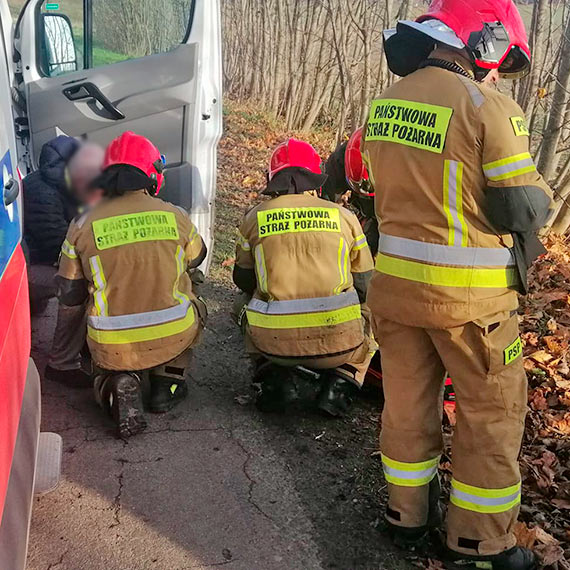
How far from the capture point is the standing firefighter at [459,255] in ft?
8.01

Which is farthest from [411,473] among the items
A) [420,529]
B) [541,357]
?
[541,357]

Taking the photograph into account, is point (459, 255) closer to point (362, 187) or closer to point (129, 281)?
point (129, 281)

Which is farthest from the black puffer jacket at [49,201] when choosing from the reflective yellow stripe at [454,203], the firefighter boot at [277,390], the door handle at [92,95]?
the reflective yellow stripe at [454,203]

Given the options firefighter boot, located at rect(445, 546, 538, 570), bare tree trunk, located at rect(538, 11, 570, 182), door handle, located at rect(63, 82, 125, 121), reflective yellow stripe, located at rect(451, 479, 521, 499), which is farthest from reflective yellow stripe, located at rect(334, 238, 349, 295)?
bare tree trunk, located at rect(538, 11, 570, 182)

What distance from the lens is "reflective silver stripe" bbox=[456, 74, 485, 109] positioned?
241 centimetres

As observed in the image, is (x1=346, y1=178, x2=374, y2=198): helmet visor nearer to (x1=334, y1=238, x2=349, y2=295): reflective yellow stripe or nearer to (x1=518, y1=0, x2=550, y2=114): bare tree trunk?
(x1=334, y1=238, x2=349, y2=295): reflective yellow stripe

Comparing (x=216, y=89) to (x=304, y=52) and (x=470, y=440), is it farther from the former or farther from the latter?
(x=304, y=52)

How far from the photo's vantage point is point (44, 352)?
188 inches

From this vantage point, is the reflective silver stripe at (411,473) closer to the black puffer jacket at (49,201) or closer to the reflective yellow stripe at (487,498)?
the reflective yellow stripe at (487,498)

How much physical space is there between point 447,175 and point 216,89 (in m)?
2.89

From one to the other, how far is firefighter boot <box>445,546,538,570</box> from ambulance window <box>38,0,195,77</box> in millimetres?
3783

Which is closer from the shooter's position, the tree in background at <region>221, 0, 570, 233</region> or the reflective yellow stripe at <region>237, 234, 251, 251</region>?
the reflective yellow stripe at <region>237, 234, 251, 251</region>

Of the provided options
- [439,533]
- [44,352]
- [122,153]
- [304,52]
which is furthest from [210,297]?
[304,52]

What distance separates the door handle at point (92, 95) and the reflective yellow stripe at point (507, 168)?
10.3 feet
